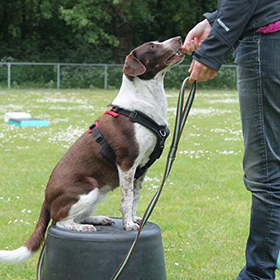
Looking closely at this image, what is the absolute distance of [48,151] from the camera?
30.9ft

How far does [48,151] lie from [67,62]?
2292 cm

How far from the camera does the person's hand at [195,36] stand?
364 cm

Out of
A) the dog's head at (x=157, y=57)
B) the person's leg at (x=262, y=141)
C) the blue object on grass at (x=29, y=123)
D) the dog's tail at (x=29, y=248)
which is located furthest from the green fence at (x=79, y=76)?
the person's leg at (x=262, y=141)

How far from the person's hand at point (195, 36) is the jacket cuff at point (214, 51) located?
45cm

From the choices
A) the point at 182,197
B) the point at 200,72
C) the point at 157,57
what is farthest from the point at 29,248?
the point at 182,197

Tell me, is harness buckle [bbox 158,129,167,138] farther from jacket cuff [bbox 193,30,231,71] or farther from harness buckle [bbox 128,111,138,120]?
jacket cuff [bbox 193,30,231,71]

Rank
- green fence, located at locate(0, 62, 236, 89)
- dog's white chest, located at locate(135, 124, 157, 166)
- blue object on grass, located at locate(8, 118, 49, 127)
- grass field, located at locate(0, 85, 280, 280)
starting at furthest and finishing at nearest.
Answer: green fence, located at locate(0, 62, 236, 89) → blue object on grass, located at locate(8, 118, 49, 127) → grass field, located at locate(0, 85, 280, 280) → dog's white chest, located at locate(135, 124, 157, 166)

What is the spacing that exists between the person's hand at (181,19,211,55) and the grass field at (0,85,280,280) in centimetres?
177

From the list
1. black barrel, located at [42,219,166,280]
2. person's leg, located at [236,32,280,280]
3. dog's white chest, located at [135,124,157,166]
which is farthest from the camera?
dog's white chest, located at [135,124,157,166]

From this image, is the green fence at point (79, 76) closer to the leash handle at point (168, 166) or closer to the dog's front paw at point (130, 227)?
the dog's front paw at point (130, 227)

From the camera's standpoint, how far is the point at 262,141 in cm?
337

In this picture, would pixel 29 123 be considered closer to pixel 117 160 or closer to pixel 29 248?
pixel 29 248

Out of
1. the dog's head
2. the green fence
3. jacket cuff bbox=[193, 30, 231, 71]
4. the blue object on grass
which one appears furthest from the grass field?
Answer: the green fence

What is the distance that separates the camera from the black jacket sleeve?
3.15 m
